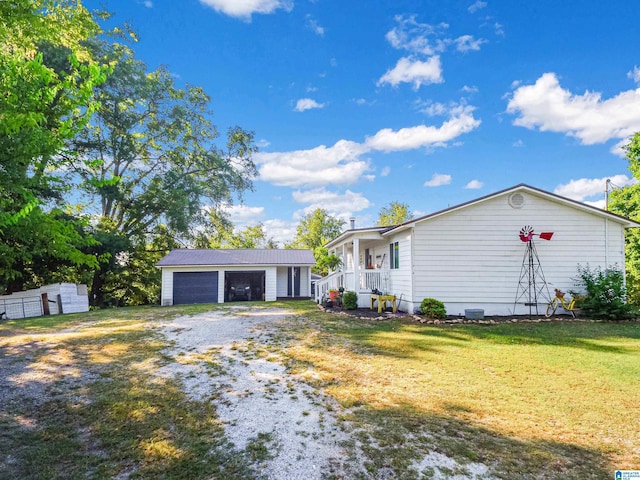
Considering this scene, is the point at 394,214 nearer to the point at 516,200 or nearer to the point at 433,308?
the point at 516,200

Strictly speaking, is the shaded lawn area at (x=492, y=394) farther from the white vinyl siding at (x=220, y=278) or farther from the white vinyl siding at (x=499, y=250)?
the white vinyl siding at (x=220, y=278)

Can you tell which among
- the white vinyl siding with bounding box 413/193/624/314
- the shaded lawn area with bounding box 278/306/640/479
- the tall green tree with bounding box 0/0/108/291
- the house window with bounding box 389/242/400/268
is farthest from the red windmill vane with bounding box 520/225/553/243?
the tall green tree with bounding box 0/0/108/291

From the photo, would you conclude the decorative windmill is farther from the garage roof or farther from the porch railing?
the garage roof

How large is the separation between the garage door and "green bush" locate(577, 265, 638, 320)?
1725cm

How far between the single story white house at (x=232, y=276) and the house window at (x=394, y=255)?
339 inches

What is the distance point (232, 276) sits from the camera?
Answer: 2109 cm

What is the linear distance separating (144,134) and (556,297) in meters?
26.7

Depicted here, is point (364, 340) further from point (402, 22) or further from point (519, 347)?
point (402, 22)

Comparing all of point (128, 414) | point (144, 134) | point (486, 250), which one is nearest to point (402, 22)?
point (486, 250)

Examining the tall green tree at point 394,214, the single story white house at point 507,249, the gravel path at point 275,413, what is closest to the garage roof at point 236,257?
the single story white house at point 507,249

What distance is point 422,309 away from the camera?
10344 mm

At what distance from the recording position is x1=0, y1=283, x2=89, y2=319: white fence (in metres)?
14.2

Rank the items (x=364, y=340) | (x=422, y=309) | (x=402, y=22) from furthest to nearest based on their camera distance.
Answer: (x=402, y=22), (x=422, y=309), (x=364, y=340)

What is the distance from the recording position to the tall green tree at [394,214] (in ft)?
135
